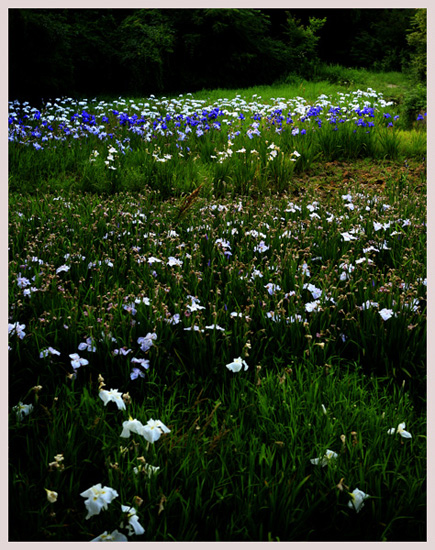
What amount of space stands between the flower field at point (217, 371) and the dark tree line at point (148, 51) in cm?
562

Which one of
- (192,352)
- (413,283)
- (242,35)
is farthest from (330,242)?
(242,35)

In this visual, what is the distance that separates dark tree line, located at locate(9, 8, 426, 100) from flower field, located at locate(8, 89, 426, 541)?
562 centimetres

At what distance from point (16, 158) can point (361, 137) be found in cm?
441

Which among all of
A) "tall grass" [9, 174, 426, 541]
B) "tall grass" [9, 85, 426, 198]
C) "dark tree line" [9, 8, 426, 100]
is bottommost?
"tall grass" [9, 174, 426, 541]

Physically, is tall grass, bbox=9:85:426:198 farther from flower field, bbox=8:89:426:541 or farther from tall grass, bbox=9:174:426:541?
tall grass, bbox=9:174:426:541

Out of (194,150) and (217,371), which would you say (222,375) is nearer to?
(217,371)

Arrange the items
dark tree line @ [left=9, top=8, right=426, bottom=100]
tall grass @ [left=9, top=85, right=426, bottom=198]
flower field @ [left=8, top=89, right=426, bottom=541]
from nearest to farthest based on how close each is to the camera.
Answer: flower field @ [left=8, top=89, right=426, bottom=541] < tall grass @ [left=9, top=85, right=426, bottom=198] < dark tree line @ [left=9, top=8, right=426, bottom=100]

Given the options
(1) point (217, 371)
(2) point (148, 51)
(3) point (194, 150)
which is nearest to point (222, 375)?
(1) point (217, 371)

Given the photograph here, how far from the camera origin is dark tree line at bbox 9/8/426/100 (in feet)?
29.1

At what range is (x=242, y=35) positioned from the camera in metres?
12.6

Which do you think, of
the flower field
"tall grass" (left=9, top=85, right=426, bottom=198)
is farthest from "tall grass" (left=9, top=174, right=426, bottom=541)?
"tall grass" (left=9, top=85, right=426, bottom=198)

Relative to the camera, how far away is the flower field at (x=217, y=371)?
1.69 m

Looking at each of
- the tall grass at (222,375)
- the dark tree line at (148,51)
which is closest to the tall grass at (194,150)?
the tall grass at (222,375)

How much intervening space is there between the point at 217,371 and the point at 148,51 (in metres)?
10.0
